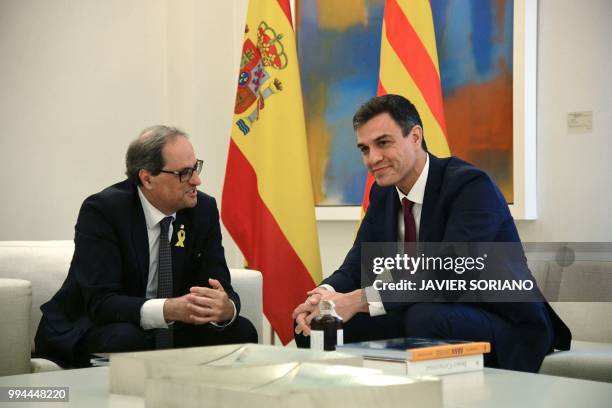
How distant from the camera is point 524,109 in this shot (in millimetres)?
4180

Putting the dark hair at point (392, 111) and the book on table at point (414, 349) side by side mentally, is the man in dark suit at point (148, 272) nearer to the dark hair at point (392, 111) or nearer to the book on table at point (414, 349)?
the dark hair at point (392, 111)

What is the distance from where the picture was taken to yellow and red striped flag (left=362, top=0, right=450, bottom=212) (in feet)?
13.1

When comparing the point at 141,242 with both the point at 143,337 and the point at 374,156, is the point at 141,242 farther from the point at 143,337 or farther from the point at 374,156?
the point at 374,156

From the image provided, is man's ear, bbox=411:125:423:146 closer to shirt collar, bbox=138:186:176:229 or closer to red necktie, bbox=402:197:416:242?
red necktie, bbox=402:197:416:242

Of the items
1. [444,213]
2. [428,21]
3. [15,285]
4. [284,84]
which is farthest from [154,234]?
[428,21]

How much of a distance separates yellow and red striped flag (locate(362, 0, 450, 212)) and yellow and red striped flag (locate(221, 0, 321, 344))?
1.37 ft

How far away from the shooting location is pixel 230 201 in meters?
4.36

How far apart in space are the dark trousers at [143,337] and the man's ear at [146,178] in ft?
1.78

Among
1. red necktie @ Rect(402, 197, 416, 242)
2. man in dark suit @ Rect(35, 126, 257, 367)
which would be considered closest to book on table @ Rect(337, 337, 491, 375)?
man in dark suit @ Rect(35, 126, 257, 367)

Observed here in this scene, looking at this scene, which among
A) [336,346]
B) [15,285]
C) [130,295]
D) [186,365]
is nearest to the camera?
[186,365]

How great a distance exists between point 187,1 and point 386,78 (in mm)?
2147

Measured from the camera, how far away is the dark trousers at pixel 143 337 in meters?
2.82

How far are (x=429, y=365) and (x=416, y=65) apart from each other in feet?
7.60

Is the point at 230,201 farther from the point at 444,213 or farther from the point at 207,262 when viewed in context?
the point at 444,213
